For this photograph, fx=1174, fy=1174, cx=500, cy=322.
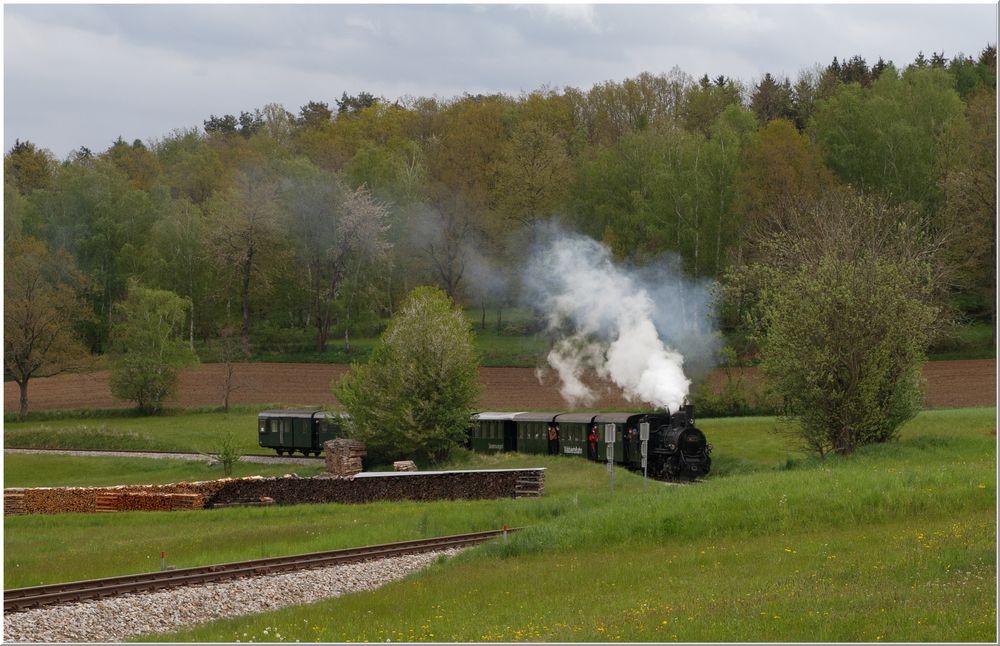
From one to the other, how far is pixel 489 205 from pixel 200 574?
2695 inches

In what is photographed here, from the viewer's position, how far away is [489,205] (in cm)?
9119

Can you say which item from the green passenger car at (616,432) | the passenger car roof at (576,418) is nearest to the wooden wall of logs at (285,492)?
the green passenger car at (616,432)

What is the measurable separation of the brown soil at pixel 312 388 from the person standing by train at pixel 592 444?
64.2 feet

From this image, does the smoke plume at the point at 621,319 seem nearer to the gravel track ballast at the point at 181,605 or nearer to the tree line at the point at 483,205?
the tree line at the point at 483,205

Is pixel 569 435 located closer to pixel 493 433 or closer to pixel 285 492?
pixel 493 433

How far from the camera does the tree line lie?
75000mm

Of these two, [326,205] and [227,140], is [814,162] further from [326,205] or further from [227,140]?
[227,140]

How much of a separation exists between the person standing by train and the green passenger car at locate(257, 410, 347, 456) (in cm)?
1503

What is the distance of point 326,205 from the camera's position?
89.5 metres

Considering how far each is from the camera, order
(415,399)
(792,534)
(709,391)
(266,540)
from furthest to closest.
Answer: (709,391) < (415,399) < (266,540) < (792,534)

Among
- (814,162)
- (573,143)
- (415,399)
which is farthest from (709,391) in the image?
(573,143)

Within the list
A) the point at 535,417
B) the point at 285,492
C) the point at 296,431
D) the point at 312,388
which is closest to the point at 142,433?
the point at 296,431

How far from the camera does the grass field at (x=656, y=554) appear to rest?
17.5 metres

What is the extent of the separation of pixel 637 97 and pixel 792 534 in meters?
97.9
